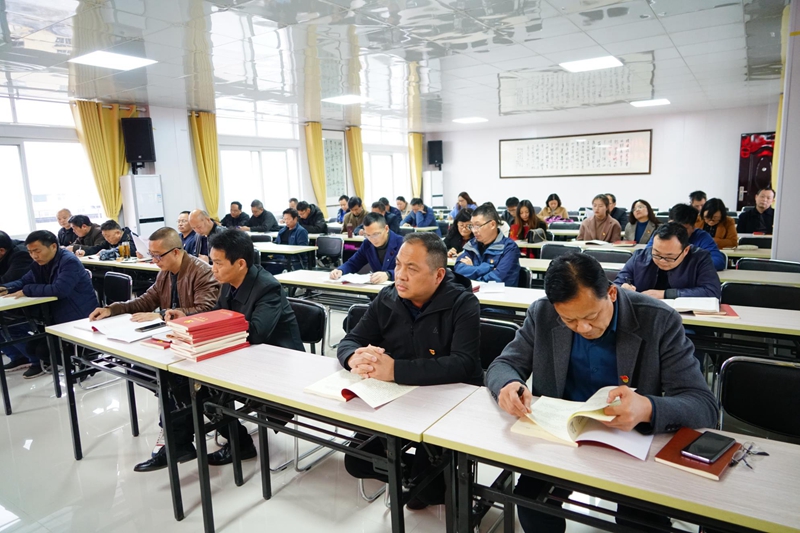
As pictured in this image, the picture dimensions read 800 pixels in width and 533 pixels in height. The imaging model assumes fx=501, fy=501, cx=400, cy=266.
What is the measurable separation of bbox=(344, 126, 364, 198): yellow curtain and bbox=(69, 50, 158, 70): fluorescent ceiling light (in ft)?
23.8

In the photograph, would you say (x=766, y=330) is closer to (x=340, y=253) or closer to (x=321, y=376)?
(x=321, y=376)

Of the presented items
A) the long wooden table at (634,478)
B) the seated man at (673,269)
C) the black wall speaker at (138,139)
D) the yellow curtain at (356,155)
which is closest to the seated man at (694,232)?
the seated man at (673,269)

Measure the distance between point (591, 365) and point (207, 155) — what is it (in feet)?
30.1

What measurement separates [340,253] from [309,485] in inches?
160

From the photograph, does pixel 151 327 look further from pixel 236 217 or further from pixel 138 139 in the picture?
pixel 236 217

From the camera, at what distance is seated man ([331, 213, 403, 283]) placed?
442 cm

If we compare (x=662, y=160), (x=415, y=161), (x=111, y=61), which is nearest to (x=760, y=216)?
(x=662, y=160)

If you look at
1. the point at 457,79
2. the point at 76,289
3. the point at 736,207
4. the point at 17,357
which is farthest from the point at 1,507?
the point at 736,207

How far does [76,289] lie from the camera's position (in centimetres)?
390

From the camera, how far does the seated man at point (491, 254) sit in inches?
151

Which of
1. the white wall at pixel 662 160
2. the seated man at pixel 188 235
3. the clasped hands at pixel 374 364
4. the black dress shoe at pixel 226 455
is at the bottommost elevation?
the black dress shoe at pixel 226 455

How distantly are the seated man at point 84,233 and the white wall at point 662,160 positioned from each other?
10.2m

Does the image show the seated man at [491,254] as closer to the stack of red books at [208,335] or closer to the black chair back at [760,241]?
the stack of red books at [208,335]

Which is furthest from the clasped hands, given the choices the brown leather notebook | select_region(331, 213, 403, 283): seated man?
select_region(331, 213, 403, 283): seated man
